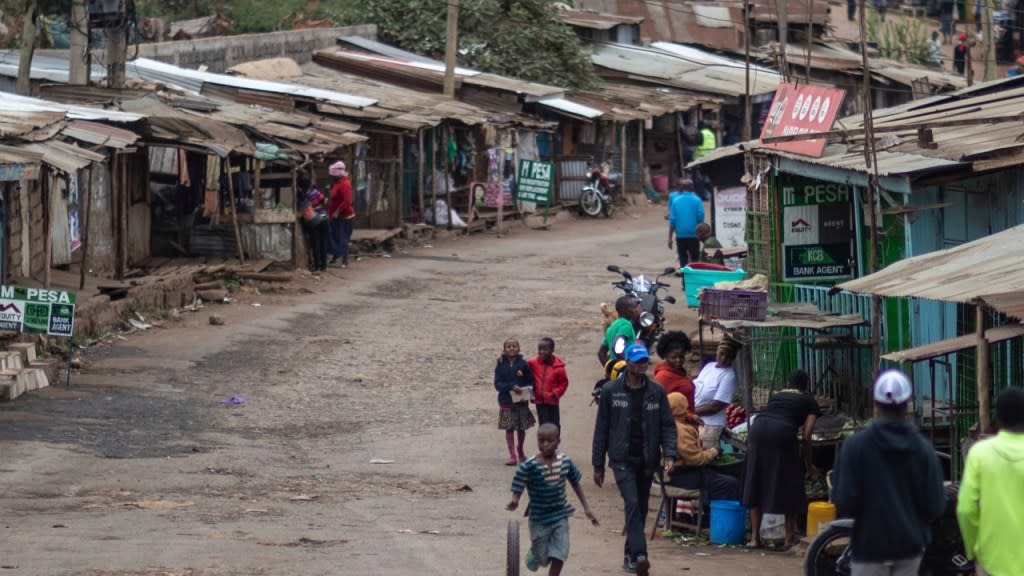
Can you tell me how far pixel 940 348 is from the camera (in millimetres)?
9969

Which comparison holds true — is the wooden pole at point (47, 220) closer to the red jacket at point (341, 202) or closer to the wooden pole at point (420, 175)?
the red jacket at point (341, 202)

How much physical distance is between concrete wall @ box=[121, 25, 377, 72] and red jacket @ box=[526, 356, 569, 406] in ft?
61.0

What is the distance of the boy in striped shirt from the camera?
9.67 metres

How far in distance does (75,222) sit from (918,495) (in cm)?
1610

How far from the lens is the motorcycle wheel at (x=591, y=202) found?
3694 centimetres

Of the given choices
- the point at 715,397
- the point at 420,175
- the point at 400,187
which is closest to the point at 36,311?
the point at 715,397

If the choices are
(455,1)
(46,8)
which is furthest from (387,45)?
(46,8)

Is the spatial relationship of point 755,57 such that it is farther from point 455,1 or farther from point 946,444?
point 946,444

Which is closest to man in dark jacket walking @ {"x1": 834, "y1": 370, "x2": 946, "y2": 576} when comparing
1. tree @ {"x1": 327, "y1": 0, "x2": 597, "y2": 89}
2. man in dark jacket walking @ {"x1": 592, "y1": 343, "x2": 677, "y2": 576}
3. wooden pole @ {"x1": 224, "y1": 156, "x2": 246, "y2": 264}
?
man in dark jacket walking @ {"x1": 592, "y1": 343, "x2": 677, "y2": 576}

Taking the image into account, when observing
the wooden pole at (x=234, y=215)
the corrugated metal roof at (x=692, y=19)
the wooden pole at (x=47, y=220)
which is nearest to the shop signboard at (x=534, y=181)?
the wooden pole at (x=234, y=215)

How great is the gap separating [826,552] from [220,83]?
22.0 m

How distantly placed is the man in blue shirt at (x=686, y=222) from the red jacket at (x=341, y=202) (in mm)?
5282

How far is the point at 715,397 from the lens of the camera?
1309 cm

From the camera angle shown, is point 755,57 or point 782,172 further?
point 755,57
